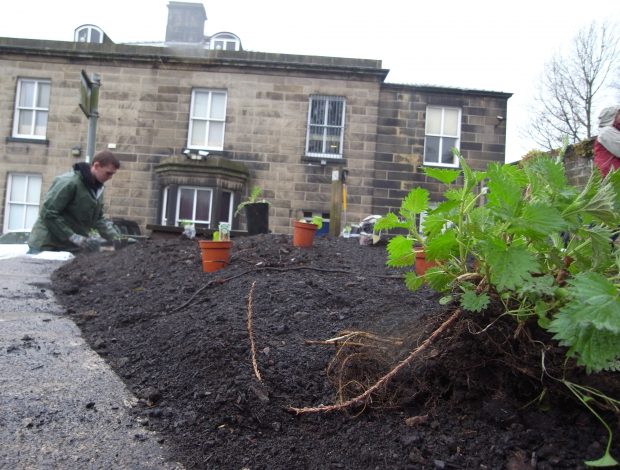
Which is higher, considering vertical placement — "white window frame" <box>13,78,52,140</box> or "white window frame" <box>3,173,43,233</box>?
"white window frame" <box>13,78,52,140</box>

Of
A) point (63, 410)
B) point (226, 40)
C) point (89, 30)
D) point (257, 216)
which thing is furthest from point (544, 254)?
point (89, 30)

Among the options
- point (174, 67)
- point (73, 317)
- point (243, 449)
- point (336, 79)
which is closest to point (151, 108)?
point (174, 67)

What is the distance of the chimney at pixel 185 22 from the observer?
2697 cm

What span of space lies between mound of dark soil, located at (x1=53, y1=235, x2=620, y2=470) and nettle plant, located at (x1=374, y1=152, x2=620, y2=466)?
0.12 meters

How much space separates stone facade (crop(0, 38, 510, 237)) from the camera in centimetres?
1449

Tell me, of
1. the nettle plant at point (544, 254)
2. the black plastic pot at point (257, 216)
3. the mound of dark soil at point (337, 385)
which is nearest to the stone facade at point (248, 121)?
the black plastic pot at point (257, 216)

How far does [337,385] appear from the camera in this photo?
1.65 metres

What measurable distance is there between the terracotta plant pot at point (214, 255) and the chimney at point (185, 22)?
85.0 ft

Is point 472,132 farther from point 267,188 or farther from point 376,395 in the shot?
point 376,395

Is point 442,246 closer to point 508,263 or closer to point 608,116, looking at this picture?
point 508,263

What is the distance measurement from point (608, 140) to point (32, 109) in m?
15.7

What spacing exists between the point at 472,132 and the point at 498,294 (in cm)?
1459

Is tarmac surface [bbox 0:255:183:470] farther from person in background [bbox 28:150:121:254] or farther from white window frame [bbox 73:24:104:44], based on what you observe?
white window frame [bbox 73:24:104:44]

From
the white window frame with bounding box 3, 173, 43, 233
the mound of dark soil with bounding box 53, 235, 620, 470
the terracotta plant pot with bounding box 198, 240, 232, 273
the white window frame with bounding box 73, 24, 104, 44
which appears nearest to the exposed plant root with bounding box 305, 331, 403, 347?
the mound of dark soil with bounding box 53, 235, 620, 470
